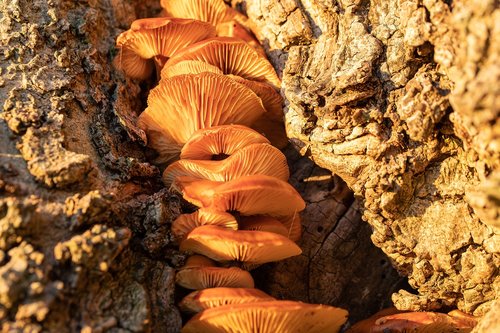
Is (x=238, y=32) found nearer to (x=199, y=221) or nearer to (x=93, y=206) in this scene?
(x=199, y=221)

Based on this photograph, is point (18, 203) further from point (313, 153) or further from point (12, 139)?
point (313, 153)

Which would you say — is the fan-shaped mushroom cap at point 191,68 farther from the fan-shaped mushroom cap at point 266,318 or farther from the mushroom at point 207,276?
the fan-shaped mushroom cap at point 266,318

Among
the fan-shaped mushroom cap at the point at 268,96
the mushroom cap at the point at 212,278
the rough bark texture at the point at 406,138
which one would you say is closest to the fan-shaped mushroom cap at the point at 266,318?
the mushroom cap at the point at 212,278

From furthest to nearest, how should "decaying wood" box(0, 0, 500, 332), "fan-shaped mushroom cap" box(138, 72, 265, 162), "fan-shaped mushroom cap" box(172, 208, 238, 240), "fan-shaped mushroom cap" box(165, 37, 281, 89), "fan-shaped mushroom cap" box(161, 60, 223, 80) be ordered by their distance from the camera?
"fan-shaped mushroom cap" box(165, 37, 281, 89) < "fan-shaped mushroom cap" box(161, 60, 223, 80) < "fan-shaped mushroom cap" box(138, 72, 265, 162) < "fan-shaped mushroom cap" box(172, 208, 238, 240) < "decaying wood" box(0, 0, 500, 332)

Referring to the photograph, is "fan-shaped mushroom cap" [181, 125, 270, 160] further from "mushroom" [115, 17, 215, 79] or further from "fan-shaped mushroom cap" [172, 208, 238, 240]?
"mushroom" [115, 17, 215, 79]

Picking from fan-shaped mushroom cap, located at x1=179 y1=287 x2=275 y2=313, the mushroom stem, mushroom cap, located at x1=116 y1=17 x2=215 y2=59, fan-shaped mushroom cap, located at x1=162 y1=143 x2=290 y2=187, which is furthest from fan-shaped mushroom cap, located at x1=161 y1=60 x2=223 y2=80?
fan-shaped mushroom cap, located at x1=179 y1=287 x2=275 y2=313

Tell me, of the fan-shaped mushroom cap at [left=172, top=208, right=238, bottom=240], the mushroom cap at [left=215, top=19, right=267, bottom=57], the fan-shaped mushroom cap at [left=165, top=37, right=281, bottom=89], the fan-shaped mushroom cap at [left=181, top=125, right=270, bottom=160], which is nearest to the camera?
the fan-shaped mushroom cap at [left=172, top=208, right=238, bottom=240]

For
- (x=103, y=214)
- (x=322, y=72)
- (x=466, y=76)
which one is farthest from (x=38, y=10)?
(x=466, y=76)
